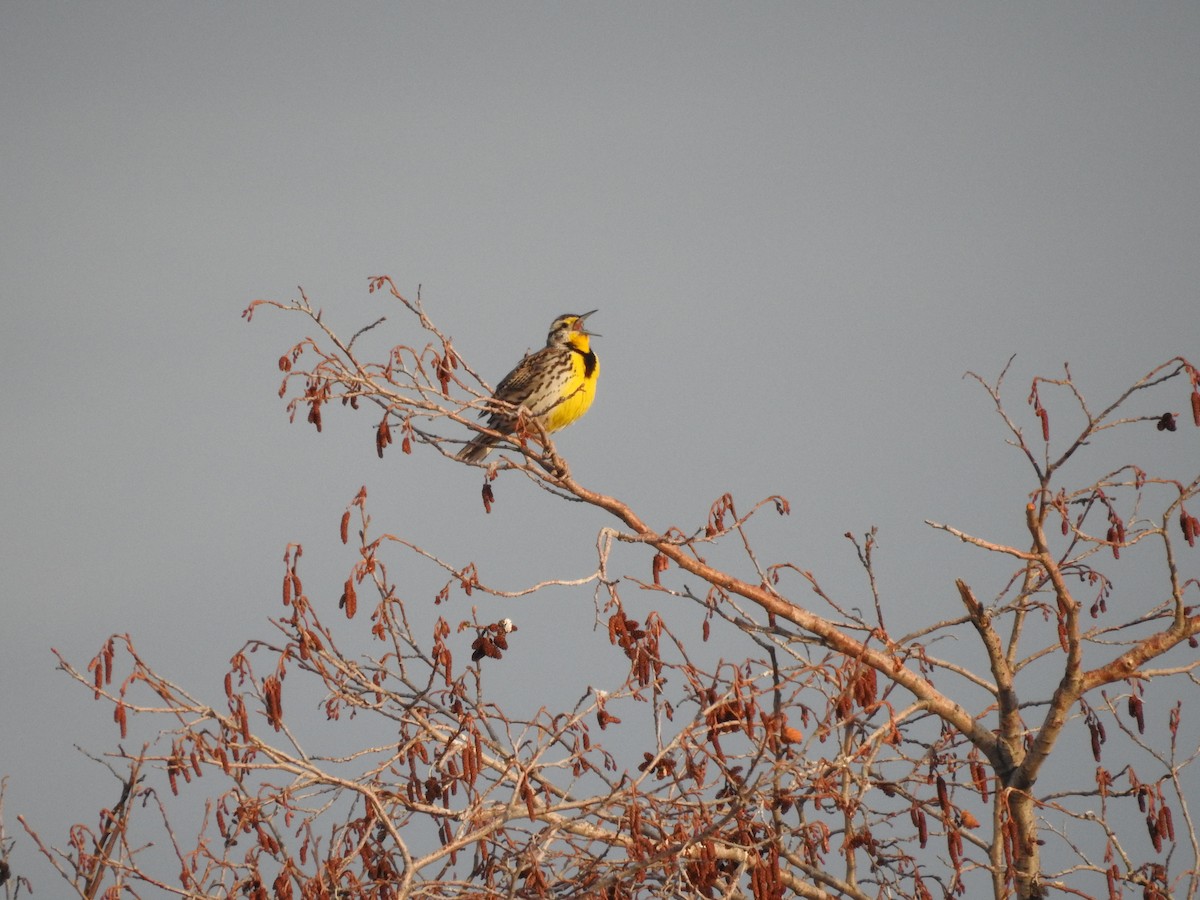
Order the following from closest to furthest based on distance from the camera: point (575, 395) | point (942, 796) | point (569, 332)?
point (942, 796), point (575, 395), point (569, 332)

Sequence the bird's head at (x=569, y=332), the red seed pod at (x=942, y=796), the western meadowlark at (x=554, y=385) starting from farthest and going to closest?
the bird's head at (x=569, y=332) → the western meadowlark at (x=554, y=385) → the red seed pod at (x=942, y=796)

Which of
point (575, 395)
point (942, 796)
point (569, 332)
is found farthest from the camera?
point (569, 332)

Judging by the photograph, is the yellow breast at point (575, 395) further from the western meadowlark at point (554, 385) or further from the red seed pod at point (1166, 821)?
the red seed pod at point (1166, 821)

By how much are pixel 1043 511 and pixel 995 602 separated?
2.28ft

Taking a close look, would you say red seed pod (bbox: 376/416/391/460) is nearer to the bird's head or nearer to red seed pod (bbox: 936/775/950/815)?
red seed pod (bbox: 936/775/950/815)

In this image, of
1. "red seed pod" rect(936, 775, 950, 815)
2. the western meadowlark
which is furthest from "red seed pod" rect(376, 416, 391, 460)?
the western meadowlark

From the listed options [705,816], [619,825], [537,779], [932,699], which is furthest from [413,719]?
[932,699]

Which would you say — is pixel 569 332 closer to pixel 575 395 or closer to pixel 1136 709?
pixel 575 395

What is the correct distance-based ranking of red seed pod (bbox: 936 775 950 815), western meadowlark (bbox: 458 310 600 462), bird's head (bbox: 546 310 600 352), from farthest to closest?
bird's head (bbox: 546 310 600 352) < western meadowlark (bbox: 458 310 600 462) < red seed pod (bbox: 936 775 950 815)

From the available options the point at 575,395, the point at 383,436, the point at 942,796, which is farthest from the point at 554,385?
the point at 942,796

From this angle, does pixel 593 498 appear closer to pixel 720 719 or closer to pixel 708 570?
pixel 708 570

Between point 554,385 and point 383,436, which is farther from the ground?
point 554,385

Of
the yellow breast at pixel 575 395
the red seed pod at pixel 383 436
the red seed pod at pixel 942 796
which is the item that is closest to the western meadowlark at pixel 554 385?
the yellow breast at pixel 575 395

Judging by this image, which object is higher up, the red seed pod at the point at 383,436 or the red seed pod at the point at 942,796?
the red seed pod at the point at 383,436
